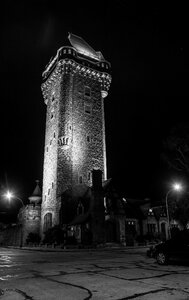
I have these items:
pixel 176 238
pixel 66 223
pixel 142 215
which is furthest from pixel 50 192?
pixel 176 238

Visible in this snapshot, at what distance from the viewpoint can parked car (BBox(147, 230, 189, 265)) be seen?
10820mm

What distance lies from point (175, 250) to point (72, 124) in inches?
1368

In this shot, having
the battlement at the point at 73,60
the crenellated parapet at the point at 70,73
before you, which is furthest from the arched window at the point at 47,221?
the battlement at the point at 73,60

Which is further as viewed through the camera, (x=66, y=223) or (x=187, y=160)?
(x=66, y=223)

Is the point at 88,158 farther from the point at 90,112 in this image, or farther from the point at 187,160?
the point at 187,160

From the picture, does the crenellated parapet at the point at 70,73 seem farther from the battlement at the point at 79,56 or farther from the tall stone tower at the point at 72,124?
the battlement at the point at 79,56

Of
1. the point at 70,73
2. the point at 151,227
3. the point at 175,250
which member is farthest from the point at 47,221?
the point at 175,250

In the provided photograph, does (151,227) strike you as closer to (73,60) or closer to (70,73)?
(70,73)

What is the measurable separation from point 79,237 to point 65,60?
1270 inches

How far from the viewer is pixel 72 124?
43.9 m

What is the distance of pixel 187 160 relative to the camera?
27766 millimetres

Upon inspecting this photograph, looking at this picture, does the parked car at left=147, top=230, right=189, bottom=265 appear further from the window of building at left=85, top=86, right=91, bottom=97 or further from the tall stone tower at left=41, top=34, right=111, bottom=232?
the window of building at left=85, top=86, right=91, bottom=97

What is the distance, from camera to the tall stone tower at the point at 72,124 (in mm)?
41716

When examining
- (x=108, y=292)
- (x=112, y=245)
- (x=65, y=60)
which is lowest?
(x=112, y=245)
